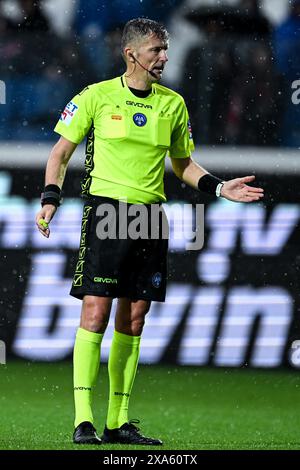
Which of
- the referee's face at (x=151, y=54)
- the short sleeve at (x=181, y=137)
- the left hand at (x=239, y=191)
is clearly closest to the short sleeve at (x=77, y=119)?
the referee's face at (x=151, y=54)

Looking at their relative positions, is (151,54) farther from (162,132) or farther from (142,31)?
(162,132)

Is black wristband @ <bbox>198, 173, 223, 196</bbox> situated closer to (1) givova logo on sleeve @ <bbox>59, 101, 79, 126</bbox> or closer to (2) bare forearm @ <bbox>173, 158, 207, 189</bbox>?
(2) bare forearm @ <bbox>173, 158, 207, 189</bbox>

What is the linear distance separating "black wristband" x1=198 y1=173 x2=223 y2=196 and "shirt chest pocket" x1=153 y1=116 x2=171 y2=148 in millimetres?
322

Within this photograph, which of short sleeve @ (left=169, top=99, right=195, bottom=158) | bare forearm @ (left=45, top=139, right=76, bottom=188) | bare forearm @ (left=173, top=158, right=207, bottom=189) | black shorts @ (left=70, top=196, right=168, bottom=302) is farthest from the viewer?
bare forearm @ (left=173, top=158, right=207, bottom=189)

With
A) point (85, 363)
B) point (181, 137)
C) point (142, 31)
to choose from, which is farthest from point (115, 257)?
point (142, 31)

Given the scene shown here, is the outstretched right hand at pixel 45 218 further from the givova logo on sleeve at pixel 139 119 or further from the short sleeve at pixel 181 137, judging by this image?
the short sleeve at pixel 181 137

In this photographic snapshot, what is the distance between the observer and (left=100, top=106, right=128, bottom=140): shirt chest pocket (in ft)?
21.1

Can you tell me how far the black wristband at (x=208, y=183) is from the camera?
264 inches

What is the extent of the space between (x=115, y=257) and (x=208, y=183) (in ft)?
2.28

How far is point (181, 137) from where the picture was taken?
6.74 metres

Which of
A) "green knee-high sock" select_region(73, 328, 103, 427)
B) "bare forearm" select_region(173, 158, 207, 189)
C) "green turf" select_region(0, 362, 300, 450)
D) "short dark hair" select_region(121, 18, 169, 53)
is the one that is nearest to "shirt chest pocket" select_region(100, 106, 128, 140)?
"short dark hair" select_region(121, 18, 169, 53)

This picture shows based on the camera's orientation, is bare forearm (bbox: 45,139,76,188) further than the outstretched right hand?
Yes

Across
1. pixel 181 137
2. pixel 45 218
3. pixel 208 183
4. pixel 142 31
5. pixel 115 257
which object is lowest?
pixel 115 257

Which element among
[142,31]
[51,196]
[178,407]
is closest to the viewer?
[51,196]
